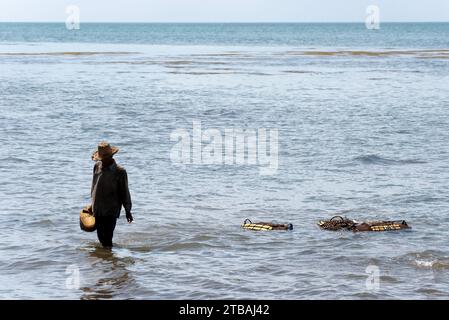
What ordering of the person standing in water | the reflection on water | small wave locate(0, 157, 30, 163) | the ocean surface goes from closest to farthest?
the reflection on water < the ocean surface < the person standing in water < small wave locate(0, 157, 30, 163)

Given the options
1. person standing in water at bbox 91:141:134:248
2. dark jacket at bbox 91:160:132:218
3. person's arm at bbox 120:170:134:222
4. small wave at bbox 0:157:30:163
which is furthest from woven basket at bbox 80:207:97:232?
small wave at bbox 0:157:30:163

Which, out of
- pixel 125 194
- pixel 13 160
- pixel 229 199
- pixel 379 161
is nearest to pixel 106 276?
pixel 125 194

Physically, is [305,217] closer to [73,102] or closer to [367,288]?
[367,288]

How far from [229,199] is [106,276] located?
6.78 meters

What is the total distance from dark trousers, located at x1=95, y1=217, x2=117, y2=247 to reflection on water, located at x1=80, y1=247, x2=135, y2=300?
0.51ft

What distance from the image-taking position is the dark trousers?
1403 cm

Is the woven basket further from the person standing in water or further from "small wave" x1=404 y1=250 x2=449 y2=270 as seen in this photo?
"small wave" x1=404 y1=250 x2=449 y2=270

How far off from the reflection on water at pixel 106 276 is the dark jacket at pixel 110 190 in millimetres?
822

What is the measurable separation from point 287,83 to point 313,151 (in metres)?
28.1

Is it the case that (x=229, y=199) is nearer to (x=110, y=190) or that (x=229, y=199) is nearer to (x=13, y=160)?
(x=110, y=190)

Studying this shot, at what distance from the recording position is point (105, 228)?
14305 mm

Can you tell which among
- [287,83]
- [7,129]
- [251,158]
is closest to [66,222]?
[251,158]

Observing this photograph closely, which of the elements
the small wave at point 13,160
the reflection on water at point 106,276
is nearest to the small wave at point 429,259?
the reflection on water at point 106,276

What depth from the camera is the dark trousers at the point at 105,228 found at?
1403 centimetres
